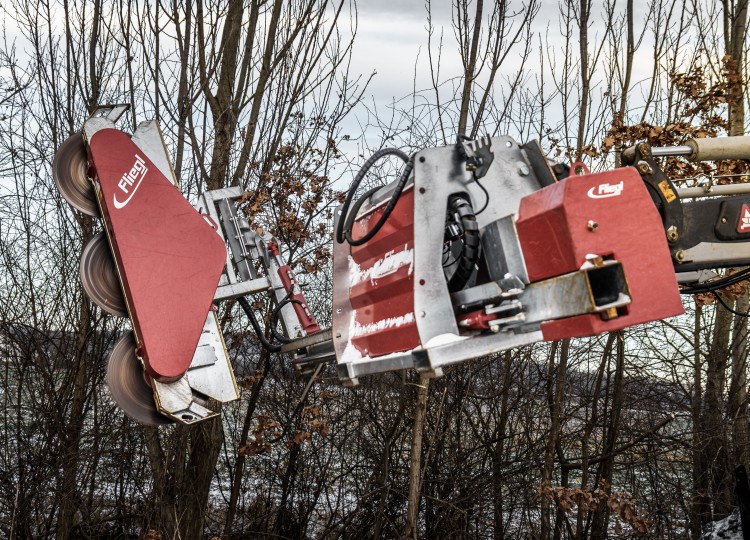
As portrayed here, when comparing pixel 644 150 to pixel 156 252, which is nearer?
pixel 644 150

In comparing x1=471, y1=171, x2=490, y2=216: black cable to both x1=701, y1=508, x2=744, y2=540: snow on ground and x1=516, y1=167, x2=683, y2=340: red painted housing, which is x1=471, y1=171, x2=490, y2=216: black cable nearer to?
x1=516, y1=167, x2=683, y2=340: red painted housing

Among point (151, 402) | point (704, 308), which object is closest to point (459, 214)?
point (151, 402)

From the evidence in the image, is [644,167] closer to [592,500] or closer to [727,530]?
[727,530]

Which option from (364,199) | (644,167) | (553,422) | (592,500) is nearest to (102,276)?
(364,199)

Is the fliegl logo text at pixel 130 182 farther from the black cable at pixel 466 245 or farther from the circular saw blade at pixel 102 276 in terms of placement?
the black cable at pixel 466 245

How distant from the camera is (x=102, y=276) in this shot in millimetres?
3902

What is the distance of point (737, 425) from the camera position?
874 cm

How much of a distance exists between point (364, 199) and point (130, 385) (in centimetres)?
148

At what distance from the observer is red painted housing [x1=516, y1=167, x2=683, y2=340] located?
2.92m

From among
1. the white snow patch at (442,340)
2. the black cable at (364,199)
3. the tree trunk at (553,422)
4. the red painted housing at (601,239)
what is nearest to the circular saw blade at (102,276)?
the black cable at (364,199)

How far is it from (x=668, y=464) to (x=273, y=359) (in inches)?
188

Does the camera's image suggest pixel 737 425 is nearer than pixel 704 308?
Yes

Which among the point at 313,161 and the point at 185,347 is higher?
the point at 313,161

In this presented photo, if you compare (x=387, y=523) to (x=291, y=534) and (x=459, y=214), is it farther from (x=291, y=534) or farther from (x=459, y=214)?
(x=459, y=214)
